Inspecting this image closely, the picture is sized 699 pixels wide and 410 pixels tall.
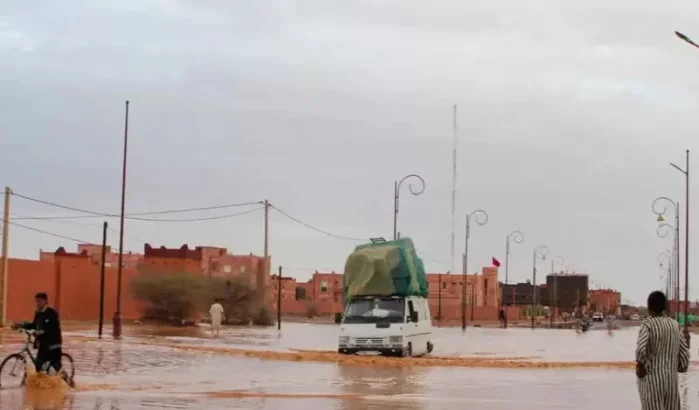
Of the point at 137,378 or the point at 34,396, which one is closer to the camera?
the point at 34,396

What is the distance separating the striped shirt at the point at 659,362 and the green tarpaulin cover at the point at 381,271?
2384cm

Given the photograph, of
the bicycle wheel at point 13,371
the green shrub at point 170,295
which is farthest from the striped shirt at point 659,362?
the green shrub at point 170,295

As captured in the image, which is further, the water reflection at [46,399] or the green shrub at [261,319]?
the green shrub at [261,319]

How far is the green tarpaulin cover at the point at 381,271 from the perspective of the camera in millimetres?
34562

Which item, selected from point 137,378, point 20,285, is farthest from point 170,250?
point 137,378

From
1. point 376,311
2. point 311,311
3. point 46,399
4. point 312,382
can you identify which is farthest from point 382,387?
point 311,311

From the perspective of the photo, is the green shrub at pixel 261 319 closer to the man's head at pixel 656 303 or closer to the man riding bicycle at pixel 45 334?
the man riding bicycle at pixel 45 334

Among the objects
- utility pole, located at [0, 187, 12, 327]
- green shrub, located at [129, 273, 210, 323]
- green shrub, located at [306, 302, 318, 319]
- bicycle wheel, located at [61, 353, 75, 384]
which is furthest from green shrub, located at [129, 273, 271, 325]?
green shrub, located at [306, 302, 318, 319]

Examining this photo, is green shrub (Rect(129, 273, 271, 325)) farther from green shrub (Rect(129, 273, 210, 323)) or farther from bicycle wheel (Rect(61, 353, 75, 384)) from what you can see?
bicycle wheel (Rect(61, 353, 75, 384))

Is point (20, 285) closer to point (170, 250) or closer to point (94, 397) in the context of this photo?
point (94, 397)

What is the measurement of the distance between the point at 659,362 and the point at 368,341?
22.9 m

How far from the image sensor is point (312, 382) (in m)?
24.0

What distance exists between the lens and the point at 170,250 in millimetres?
124750

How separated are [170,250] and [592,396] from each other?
105863mm
